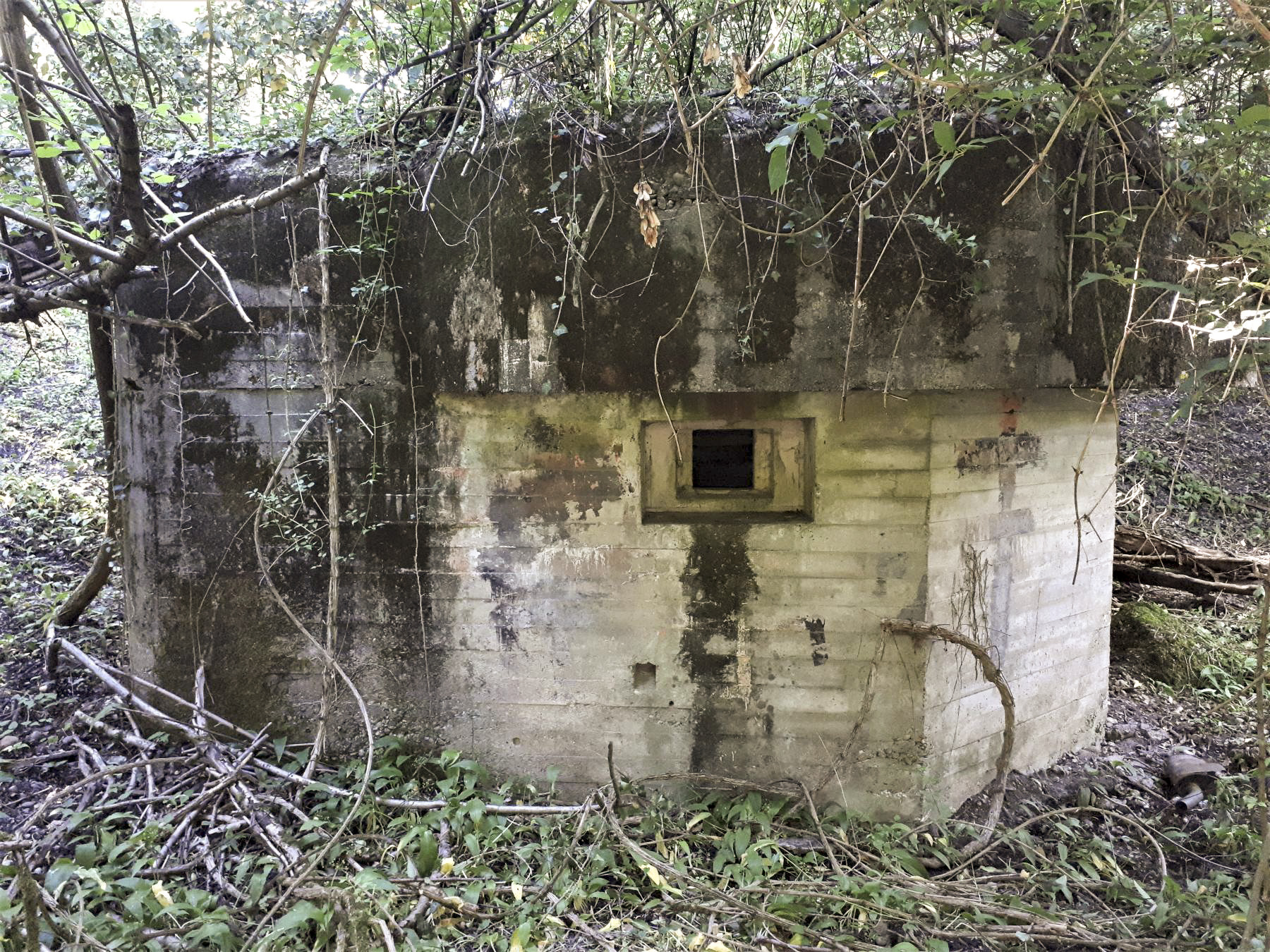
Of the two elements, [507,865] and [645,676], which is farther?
[645,676]

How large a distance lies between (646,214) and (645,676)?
2.26 m

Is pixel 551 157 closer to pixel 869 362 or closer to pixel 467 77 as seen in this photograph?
pixel 467 77

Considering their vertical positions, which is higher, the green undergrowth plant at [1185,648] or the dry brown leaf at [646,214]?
the dry brown leaf at [646,214]

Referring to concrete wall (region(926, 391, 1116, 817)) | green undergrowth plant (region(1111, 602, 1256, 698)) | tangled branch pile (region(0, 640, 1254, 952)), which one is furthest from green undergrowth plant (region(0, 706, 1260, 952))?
green undergrowth plant (region(1111, 602, 1256, 698))

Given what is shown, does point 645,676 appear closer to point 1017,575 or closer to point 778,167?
point 1017,575

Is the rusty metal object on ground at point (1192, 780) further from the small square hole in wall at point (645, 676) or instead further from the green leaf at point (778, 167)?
the green leaf at point (778, 167)

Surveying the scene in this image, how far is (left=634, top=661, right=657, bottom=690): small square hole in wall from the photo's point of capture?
4051 millimetres

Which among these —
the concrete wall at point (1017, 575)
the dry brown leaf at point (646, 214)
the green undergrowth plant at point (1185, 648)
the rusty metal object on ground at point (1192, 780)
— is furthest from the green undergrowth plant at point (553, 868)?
the dry brown leaf at point (646, 214)

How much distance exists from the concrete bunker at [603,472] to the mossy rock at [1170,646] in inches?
105

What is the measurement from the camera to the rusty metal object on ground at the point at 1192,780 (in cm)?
448

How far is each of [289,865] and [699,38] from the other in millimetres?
4446

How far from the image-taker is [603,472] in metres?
3.98

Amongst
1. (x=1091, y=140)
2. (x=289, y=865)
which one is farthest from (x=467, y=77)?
(x=289, y=865)

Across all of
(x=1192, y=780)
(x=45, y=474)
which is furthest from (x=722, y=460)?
(x=45, y=474)
